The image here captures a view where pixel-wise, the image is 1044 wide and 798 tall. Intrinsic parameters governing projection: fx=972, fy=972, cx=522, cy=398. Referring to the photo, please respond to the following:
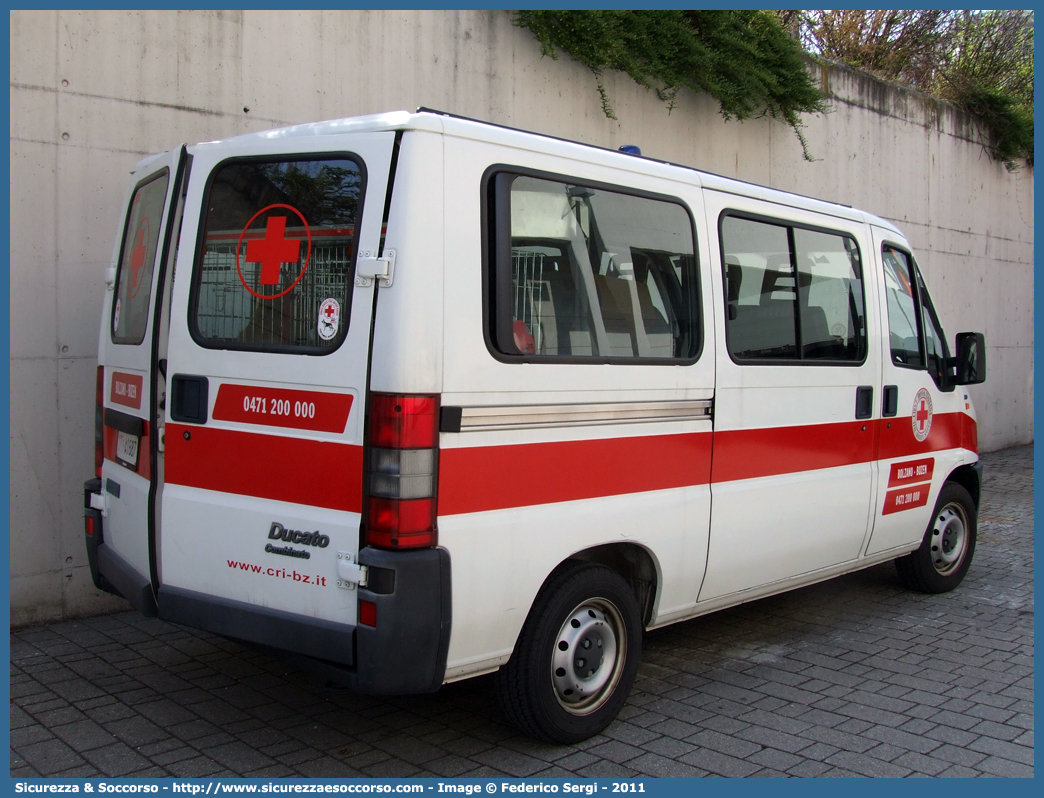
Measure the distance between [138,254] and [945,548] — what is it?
207 inches

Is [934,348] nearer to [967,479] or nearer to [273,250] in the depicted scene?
[967,479]

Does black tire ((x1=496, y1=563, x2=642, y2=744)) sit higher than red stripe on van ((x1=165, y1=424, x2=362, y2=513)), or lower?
lower

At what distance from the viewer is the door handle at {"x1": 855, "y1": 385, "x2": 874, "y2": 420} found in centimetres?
534

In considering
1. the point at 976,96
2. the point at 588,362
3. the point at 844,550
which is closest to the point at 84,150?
the point at 588,362

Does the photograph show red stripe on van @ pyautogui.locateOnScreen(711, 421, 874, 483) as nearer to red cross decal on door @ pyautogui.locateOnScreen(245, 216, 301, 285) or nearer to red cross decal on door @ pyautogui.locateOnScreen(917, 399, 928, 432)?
red cross decal on door @ pyautogui.locateOnScreen(917, 399, 928, 432)

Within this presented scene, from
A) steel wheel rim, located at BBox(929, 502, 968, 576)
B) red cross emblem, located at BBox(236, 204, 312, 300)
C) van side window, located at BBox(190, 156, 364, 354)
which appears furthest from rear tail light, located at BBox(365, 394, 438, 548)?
steel wheel rim, located at BBox(929, 502, 968, 576)

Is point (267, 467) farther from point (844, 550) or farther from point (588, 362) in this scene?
point (844, 550)

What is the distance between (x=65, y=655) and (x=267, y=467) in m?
2.21

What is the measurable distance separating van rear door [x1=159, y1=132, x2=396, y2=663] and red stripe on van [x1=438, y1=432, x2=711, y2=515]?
362mm

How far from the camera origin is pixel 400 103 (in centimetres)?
670

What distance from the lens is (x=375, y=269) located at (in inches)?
130

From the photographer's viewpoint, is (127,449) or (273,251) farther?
A: (127,449)

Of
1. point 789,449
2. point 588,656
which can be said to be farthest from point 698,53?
Answer: point 588,656

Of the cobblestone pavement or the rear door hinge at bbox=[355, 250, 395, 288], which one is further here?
the cobblestone pavement
